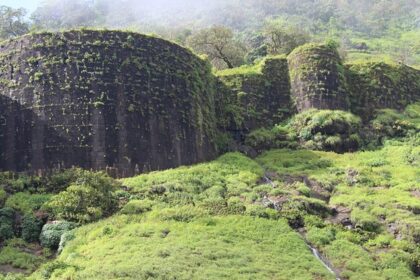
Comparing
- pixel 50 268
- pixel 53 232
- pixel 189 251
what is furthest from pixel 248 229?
pixel 50 268

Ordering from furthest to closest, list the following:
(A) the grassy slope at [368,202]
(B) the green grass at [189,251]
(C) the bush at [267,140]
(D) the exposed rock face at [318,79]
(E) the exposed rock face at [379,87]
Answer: (E) the exposed rock face at [379,87]
(D) the exposed rock face at [318,79]
(C) the bush at [267,140]
(A) the grassy slope at [368,202]
(B) the green grass at [189,251]

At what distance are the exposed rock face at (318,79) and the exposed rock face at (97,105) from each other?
23.2 feet

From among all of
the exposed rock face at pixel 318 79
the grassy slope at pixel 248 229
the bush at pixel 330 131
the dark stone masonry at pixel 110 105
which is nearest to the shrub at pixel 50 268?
the grassy slope at pixel 248 229

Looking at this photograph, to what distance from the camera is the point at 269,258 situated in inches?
782

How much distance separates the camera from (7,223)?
883 inches

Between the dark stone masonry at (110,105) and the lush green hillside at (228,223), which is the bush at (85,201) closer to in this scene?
the lush green hillside at (228,223)

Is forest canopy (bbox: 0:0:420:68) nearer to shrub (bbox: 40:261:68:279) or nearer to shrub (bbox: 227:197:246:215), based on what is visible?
shrub (bbox: 227:197:246:215)

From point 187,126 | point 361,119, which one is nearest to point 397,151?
point 361,119

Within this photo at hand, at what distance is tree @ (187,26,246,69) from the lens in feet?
155

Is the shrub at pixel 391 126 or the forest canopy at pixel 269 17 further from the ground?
the forest canopy at pixel 269 17

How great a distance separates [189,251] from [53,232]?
5.13 meters

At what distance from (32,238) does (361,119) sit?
69.3 ft

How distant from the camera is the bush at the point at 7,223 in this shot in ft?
71.9

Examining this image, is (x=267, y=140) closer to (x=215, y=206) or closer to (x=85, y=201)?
(x=215, y=206)
